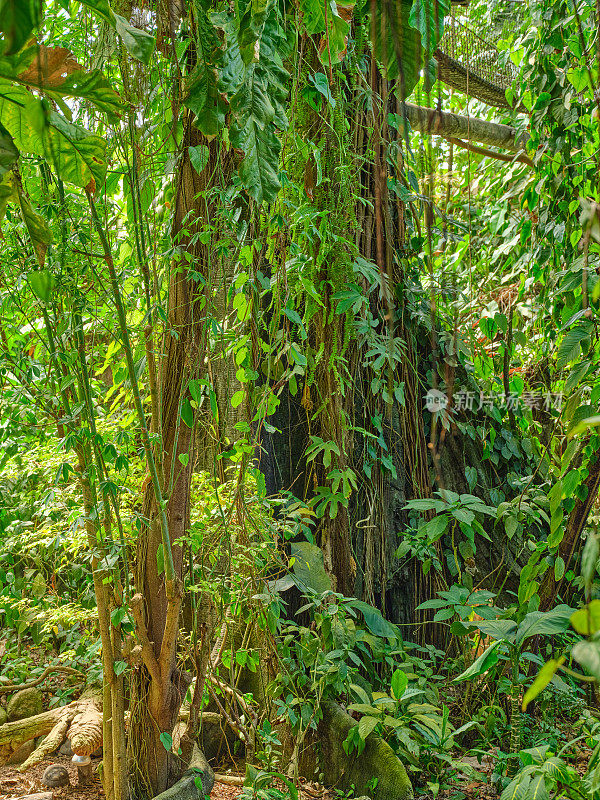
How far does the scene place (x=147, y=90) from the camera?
1.35 metres

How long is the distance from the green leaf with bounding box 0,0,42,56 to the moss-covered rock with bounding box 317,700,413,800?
177 cm

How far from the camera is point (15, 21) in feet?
1.30

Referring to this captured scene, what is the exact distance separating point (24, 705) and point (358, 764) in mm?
1191

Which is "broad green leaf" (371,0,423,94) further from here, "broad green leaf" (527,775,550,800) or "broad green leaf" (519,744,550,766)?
"broad green leaf" (519,744,550,766)

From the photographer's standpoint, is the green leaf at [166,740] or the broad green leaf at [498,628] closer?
the green leaf at [166,740]

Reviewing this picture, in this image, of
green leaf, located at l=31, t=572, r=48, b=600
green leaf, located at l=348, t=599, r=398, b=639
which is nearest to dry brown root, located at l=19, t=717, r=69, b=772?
green leaf, located at l=31, t=572, r=48, b=600

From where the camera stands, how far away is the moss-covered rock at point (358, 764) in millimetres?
1649

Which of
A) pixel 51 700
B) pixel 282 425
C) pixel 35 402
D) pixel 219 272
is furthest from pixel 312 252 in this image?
pixel 51 700

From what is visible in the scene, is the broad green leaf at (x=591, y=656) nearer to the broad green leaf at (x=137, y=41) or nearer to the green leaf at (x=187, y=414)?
the broad green leaf at (x=137, y=41)

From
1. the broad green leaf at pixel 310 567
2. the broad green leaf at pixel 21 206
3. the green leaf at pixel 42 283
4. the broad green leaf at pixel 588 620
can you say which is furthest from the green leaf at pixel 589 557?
the broad green leaf at pixel 310 567

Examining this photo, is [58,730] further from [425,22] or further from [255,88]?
[425,22]

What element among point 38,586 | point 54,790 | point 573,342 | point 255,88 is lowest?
point 54,790

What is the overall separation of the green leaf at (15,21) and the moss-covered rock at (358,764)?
177cm

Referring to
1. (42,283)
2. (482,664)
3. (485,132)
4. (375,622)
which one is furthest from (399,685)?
(485,132)
